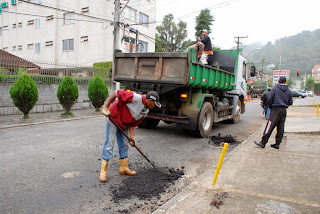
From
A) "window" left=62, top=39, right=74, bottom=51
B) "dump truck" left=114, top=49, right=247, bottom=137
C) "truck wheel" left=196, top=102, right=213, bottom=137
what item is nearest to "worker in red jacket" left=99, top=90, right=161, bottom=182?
"dump truck" left=114, top=49, right=247, bottom=137

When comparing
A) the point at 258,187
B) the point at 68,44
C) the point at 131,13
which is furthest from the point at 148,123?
the point at 68,44

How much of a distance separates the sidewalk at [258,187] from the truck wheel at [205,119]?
5.21 ft

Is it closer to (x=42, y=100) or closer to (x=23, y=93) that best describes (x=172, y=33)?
(x=42, y=100)

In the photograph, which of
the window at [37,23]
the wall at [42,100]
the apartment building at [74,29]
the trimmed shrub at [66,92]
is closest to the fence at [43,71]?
the wall at [42,100]

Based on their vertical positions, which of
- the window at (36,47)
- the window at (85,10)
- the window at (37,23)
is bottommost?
the window at (36,47)

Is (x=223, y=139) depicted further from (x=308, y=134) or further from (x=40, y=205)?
(x=40, y=205)

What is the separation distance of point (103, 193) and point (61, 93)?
8625mm

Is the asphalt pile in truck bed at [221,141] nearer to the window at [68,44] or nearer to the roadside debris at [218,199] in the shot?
the roadside debris at [218,199]

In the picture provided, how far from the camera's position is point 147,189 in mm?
3664

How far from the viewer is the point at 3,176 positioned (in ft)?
13.0

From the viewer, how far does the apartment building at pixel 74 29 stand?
76.3ft

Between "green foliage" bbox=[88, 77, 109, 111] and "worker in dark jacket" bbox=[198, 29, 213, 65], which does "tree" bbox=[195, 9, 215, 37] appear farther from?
"worker in dark jacket" bbox=[198, 29, 213, 65]

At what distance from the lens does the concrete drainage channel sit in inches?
126

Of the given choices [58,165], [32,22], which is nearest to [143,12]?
[32,22]
